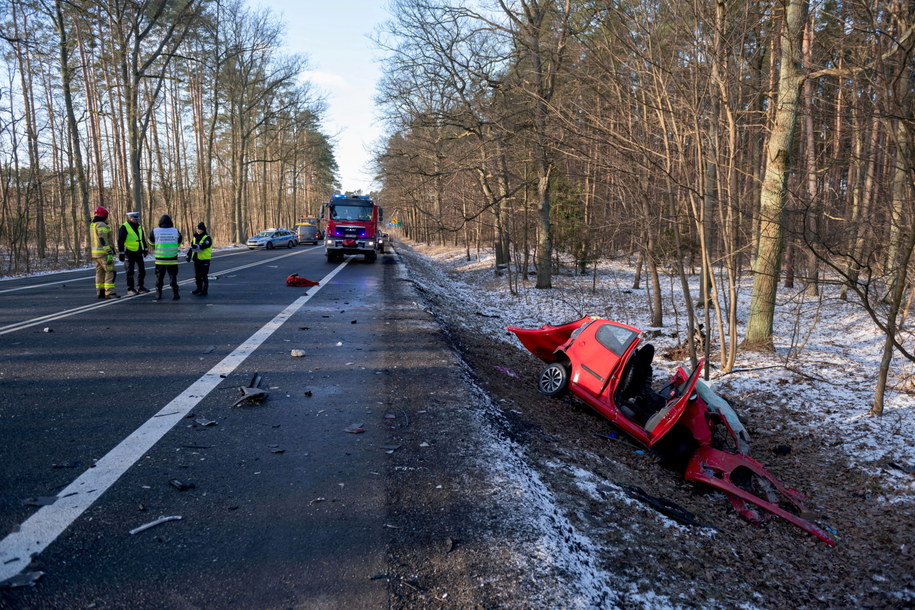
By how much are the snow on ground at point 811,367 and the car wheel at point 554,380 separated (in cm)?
299

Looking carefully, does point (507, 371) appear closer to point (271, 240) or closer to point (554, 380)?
point (554, 380)

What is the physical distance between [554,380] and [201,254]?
8.03m

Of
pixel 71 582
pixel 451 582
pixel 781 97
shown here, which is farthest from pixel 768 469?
pixel 71 582

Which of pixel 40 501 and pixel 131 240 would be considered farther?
pixel 131 240

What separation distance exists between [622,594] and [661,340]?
32.7 ft

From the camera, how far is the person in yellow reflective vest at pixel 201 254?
10.9 meters

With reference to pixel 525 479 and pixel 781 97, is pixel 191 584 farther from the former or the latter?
pixel 781 97

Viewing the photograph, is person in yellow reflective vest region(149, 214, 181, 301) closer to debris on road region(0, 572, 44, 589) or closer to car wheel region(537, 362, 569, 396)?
car wheel region(537, 362, 569, 396)

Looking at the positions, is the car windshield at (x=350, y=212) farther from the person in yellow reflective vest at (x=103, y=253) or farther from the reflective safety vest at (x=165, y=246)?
the person in yellow reflective vest at (x=103, y=253)

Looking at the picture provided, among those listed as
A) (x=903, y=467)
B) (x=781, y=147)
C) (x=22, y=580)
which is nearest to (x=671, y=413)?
(x=903, y=467)

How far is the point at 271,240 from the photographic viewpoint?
120 ft

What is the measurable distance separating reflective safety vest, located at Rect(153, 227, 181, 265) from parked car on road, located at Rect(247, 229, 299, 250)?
26495 millimetres

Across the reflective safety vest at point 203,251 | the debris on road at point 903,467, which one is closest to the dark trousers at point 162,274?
the reflective safety vest at point 203,251

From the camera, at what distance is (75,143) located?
75.7 feet
